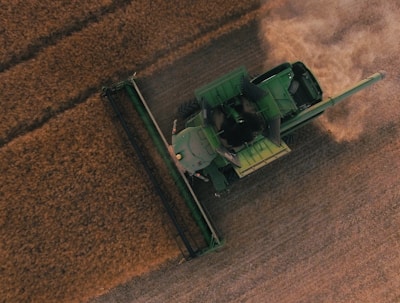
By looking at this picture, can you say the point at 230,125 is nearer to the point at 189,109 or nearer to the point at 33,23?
the point at 189,109

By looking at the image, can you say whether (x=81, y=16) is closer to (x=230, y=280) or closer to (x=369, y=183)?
(x=230, y=280)

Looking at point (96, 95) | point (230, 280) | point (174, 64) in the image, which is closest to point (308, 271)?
point (230, 280)

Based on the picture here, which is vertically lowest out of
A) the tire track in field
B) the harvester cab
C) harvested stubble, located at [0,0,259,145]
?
the harvester cab

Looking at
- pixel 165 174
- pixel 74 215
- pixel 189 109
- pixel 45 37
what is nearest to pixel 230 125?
A: pixel 189 109

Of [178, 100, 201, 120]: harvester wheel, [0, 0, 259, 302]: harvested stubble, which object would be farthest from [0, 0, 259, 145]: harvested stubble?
[178, 100, 201, 120]: harvester wheel

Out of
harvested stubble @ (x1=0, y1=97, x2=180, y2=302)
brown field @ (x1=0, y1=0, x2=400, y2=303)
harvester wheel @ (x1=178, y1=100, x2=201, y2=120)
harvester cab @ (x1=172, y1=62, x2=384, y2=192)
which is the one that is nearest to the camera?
harvester cab @ (x1=172, y1=62, x2=384, y2=192)

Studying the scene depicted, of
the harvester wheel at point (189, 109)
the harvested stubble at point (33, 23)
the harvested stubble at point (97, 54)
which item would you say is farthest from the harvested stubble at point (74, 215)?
the harvested stubble at point (33, 23)

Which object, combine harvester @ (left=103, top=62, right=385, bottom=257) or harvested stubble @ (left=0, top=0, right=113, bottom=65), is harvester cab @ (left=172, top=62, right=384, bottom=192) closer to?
combine harvester @ (left=103, top=62, right=385, bottom=257)
